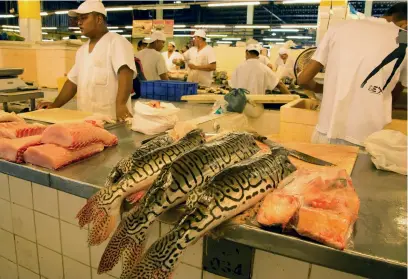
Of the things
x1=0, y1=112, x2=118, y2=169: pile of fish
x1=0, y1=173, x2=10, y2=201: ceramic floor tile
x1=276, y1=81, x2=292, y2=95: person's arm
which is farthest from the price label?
x1=276, y1=81, x2=292, y2=95: person's arm

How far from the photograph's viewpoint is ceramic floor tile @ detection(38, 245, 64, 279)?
82.0 inches

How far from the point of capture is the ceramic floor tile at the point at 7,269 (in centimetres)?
235

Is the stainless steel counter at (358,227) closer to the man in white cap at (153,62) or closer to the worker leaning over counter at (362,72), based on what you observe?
the worker leaning over counter at (362,72)

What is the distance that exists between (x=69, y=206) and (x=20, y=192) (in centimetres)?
39

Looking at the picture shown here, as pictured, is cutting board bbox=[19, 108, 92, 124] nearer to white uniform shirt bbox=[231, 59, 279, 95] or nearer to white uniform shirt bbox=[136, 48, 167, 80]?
white uniform shirt bbox=[231, 59, 279, 95]

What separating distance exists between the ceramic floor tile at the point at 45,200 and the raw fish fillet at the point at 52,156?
20 cm

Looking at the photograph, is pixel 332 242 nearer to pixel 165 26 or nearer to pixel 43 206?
pixel 43 206

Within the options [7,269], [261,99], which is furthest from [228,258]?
[261,99]

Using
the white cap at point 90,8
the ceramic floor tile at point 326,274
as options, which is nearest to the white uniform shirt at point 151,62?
the white cap at point 90,8

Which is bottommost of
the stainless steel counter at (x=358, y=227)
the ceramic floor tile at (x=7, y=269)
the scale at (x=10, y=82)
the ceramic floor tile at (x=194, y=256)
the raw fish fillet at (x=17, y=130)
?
the ceramic floor tile at (x=7, y=269)

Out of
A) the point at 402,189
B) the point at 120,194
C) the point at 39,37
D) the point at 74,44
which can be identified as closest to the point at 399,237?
the point at 402,189

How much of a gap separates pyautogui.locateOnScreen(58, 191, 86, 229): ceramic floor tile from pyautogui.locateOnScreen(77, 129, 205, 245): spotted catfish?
58 centimetres

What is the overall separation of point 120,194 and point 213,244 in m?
0.43

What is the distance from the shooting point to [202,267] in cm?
158
